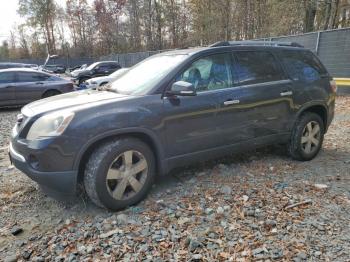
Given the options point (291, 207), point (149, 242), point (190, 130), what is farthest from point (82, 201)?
point (291, 207)

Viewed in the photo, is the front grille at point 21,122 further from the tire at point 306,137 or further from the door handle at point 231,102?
the tire at point 306,137

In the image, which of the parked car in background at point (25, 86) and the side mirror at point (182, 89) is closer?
the side mirror at point (182, 89)

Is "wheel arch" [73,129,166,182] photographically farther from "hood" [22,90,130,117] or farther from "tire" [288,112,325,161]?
"tire" [288,112,325,161]

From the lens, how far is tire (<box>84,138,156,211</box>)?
10.5 ft

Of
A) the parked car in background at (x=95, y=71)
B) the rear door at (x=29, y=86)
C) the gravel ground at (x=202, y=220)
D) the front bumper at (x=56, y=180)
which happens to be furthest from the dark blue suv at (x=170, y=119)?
the parked car in background at (x=95, y=71)

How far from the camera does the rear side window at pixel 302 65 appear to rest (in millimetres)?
4718

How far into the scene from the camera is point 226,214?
334 centimetres

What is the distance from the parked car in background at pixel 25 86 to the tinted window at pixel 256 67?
8.81 m

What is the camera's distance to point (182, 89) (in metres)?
3.46

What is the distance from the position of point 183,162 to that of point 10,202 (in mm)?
2117

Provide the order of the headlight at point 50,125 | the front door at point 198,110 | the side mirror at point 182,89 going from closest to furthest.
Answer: the headlight at point 50,125, the side mirror at point 182,89, the front door at point 198,110

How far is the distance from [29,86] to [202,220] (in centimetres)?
967

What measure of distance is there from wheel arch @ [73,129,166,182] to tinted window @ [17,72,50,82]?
897 cm

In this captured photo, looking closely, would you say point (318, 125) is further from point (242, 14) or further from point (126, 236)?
point (242, 14)
